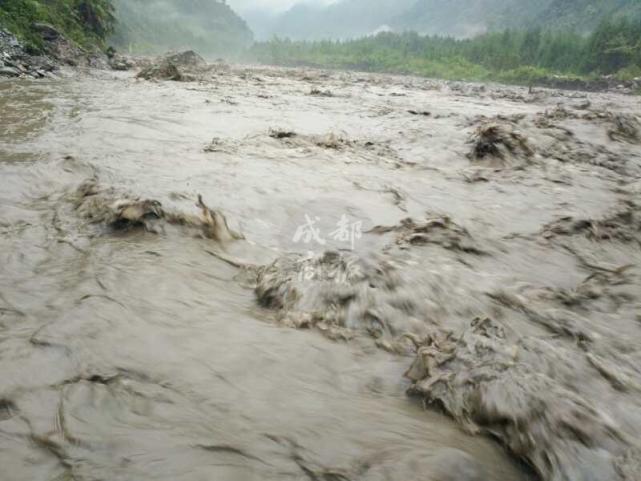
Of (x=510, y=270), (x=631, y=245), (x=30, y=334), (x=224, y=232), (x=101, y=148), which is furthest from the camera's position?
(x=101, y=148)

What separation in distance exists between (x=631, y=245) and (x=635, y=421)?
239 cm

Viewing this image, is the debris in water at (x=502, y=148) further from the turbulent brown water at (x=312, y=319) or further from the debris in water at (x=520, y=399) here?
the debris in water at (x=520, y=399)

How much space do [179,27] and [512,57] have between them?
7200cm

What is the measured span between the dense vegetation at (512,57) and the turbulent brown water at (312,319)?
1688 inches

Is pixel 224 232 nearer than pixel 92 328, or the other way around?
pixel 92 328

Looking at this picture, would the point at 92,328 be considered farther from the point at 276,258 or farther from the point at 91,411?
the point at 276,258

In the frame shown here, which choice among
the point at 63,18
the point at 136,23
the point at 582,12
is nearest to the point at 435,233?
the point at 63,18

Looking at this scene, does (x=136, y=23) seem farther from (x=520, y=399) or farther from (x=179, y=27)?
(x=520, y=399)

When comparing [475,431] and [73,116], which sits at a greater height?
[73,116]

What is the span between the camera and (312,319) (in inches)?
94.5

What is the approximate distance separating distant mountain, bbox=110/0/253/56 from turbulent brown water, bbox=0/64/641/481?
55730 millimetres

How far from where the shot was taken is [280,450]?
1.47 m

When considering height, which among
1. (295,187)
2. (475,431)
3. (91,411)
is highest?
(295,187)

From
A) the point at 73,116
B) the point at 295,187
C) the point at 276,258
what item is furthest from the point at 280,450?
the point at 73,116
